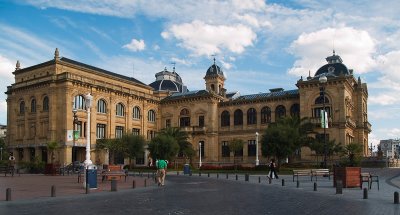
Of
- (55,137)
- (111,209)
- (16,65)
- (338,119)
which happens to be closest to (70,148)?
(55,137)

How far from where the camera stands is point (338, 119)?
206 ft

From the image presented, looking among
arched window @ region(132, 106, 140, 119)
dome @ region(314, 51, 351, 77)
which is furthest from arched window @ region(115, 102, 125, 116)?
dome @ region(314, 51, 351, 77)

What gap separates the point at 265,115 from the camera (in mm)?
72375

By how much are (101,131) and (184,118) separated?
16.5 meters

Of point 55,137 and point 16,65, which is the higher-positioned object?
point 16,65

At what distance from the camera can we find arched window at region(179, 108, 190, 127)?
3073 inches

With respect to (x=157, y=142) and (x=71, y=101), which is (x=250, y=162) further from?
(x=71, y=101)

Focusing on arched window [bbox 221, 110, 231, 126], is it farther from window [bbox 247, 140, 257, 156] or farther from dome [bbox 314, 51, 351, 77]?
dome [bbox 314, 51, 351, 77]

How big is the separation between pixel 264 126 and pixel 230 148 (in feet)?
24.1

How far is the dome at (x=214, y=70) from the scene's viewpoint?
278ft

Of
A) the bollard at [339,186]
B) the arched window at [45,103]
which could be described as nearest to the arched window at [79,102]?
the arched window at [45,103]

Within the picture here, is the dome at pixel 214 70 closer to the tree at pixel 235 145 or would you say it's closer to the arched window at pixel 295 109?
the tree at pixel 235 145

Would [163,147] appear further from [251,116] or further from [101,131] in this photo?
[251,116]

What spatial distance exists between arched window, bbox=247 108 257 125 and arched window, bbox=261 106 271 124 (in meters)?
1.30
